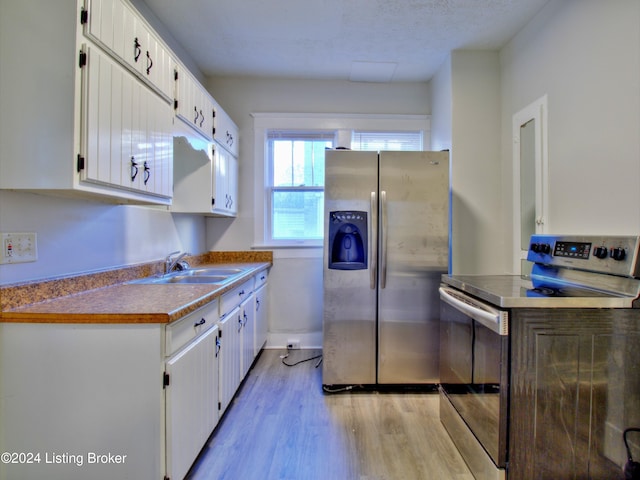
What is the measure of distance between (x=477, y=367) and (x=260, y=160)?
8.58 feet

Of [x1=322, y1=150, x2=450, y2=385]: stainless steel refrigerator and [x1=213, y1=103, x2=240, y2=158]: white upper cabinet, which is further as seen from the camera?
[x1=213, y1=103, x2=240, y2=158]: white upper cabinet

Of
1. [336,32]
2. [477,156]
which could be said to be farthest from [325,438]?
[336,32]

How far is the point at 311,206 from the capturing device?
3158 mm

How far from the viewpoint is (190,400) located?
136 cm

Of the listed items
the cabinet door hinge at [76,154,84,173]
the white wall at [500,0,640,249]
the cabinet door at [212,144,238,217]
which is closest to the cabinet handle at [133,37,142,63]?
the cabinet door hinge at [76,154,84,173]

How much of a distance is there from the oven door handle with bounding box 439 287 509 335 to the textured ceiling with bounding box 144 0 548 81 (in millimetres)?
2000

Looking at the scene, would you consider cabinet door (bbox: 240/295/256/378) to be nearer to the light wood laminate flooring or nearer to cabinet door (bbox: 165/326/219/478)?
the light wood laminate flooring

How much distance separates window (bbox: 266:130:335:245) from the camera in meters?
3.14

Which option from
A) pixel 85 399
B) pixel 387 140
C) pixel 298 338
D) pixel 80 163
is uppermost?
pixel 387 140

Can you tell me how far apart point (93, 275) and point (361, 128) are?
2633mm

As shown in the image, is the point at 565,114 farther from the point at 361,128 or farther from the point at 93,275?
the point at 93,275

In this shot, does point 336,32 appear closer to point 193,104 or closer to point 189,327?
point 193,104

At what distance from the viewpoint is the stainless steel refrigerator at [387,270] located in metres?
2.26

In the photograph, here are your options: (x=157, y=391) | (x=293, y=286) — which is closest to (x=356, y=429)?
(x=157, y=391)
